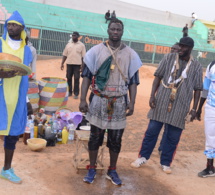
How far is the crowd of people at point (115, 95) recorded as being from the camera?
366cm

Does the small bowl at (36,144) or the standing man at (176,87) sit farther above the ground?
the standing man at (176,87)

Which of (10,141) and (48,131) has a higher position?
(10,141)

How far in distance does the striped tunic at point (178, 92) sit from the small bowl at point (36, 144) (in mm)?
1799

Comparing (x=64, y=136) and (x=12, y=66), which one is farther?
(x=64, y=136)

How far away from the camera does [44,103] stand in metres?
7.11

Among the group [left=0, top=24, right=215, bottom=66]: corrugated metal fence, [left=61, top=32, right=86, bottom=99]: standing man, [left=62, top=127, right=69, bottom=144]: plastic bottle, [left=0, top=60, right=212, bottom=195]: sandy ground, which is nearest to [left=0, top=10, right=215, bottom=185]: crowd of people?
[left=0, top=60, right=212, bottom=195]: sandy ground

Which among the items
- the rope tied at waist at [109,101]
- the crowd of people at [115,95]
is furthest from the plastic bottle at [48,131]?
the rope tied at waist at [109,101]

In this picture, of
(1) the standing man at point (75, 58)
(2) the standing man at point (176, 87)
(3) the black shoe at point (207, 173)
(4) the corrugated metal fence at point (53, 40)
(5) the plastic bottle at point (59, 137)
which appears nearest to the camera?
(2) the standing man at point (176, 87)

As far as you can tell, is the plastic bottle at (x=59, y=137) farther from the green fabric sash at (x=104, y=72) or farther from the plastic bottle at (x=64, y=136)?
the green fabric sash at (x=104, y=72)

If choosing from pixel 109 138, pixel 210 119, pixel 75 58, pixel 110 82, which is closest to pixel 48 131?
pixel 109 138

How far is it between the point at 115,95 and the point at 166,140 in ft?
4.43

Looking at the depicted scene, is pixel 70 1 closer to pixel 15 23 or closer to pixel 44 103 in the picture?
pixel 44 103

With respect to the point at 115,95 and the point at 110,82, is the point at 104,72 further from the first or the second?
the point at 115,95

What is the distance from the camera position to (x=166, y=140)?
4.86 meters
